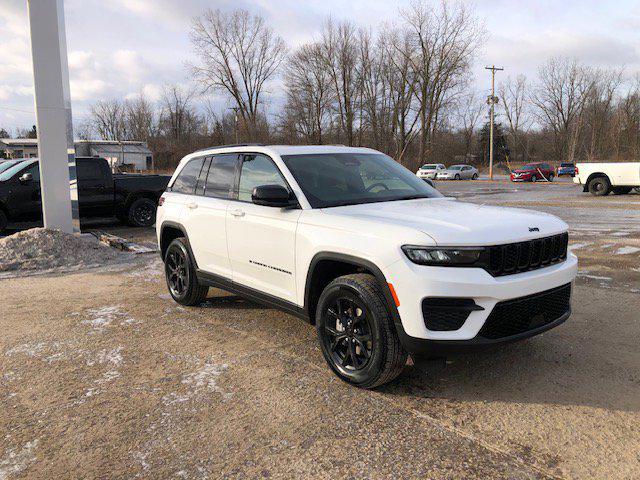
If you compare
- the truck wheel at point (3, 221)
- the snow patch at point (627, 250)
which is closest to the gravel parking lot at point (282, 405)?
the snow patch at point (627, 250)

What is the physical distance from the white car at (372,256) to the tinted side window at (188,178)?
1.37 feet

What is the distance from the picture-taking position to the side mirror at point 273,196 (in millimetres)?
4016

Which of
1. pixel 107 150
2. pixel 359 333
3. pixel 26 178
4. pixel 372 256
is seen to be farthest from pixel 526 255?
pixel 107 150

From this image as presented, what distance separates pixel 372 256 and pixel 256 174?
5.90 feet

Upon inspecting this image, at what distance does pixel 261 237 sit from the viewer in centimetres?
442

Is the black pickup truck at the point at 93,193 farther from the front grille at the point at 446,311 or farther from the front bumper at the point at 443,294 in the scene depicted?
the front grille at the point at 446,311

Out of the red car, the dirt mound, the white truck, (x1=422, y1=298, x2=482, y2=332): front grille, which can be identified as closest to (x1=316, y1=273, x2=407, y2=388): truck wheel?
(x1=422, y1=298, x2=482, y2=332): front grille

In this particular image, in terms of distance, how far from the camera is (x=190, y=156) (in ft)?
19.7

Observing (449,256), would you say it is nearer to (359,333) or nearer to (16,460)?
(359,333)

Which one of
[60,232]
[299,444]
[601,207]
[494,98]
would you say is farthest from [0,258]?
[494,98]

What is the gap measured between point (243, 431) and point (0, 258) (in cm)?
694

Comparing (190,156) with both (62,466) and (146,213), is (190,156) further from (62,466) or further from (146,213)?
(146,213)

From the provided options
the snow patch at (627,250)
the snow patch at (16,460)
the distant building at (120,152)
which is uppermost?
the distant building at (120,152)

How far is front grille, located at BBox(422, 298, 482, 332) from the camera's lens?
316 centimetres
